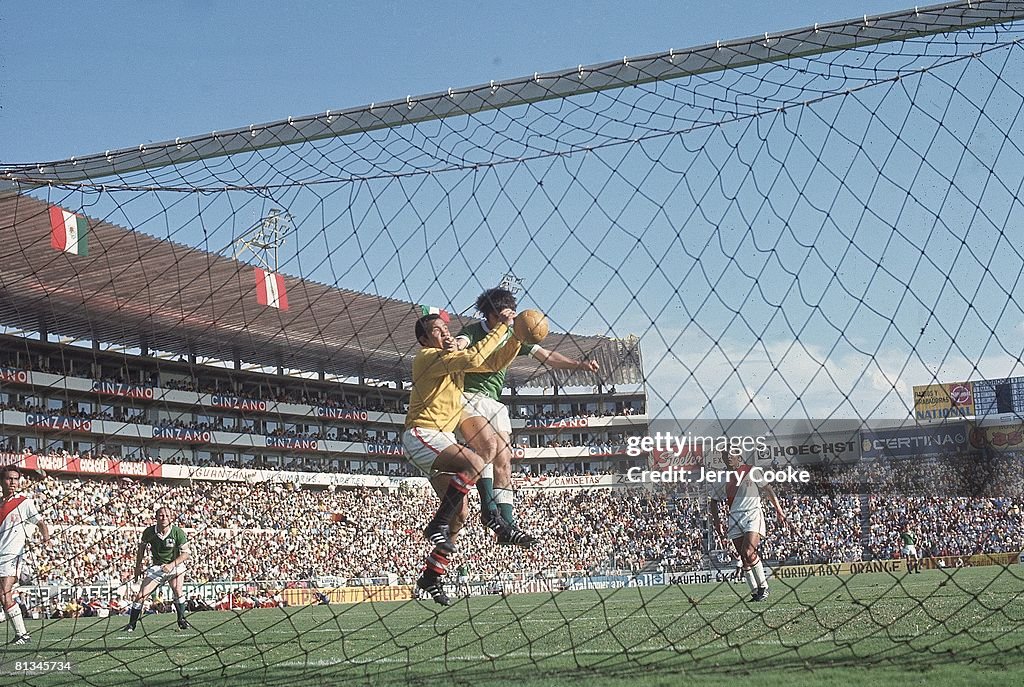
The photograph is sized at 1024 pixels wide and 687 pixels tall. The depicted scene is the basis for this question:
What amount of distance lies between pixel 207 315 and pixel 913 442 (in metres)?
36.5

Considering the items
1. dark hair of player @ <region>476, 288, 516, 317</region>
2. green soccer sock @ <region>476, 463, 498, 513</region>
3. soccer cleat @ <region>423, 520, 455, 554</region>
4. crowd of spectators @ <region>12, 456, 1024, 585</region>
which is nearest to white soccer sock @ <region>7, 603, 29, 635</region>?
soccer cleat @ <region>423, 520, 455, 554</region>

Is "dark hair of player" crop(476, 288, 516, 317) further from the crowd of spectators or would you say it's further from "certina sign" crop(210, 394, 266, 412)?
"certina sign" crop(210, 394, 266, 412)

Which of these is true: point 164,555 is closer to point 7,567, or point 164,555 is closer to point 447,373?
point 7,567

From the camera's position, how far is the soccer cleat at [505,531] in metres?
6.74

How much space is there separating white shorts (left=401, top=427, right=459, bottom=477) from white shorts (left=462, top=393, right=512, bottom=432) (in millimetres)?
448

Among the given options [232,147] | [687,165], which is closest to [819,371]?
[687,165]

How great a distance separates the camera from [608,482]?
1988 inches

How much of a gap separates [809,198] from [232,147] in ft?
13.4

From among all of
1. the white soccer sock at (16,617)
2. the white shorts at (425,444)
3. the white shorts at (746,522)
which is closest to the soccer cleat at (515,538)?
the white shorts at (425,444)

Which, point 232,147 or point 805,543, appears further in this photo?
point 805,543

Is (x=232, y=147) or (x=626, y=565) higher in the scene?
(x=232, y=147)

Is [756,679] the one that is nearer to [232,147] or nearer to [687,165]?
[687,165]

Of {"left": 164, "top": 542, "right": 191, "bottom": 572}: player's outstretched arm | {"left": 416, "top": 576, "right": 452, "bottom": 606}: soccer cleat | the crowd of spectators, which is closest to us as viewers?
{"left": 416, "top": 576, "right": 452, "bottom": 606}: soccer cleat

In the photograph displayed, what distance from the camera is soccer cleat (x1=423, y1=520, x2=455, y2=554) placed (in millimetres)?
6523
